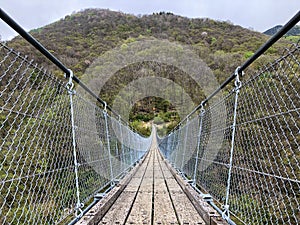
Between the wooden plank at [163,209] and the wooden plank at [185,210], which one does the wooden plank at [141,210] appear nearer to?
the wooden plank at [163,209]

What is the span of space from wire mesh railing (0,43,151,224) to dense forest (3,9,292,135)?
11301mm

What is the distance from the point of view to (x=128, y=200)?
81.9 inches

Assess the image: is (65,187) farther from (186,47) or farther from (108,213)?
(186,47)

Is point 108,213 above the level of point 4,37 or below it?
below

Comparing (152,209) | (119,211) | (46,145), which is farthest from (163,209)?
(46,145)

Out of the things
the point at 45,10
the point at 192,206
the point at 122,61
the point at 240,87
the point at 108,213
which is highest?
the point at 45,10

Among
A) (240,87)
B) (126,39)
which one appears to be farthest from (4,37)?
(126,39)

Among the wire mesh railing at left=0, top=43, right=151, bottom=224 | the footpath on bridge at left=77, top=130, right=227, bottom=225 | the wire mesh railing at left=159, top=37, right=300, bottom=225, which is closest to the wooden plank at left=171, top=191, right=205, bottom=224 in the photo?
the footpath on bridge at left=77, top=130, right=227, bottom=225

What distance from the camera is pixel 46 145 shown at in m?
1.84

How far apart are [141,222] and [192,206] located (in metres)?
0.49

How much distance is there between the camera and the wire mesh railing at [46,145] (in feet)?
3.19

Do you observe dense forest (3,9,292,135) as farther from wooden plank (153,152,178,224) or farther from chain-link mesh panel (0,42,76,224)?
chain-link mesh panel (0,42,76,224)

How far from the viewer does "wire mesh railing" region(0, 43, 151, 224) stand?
0.97 m

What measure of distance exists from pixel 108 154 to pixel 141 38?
96.4 ft
